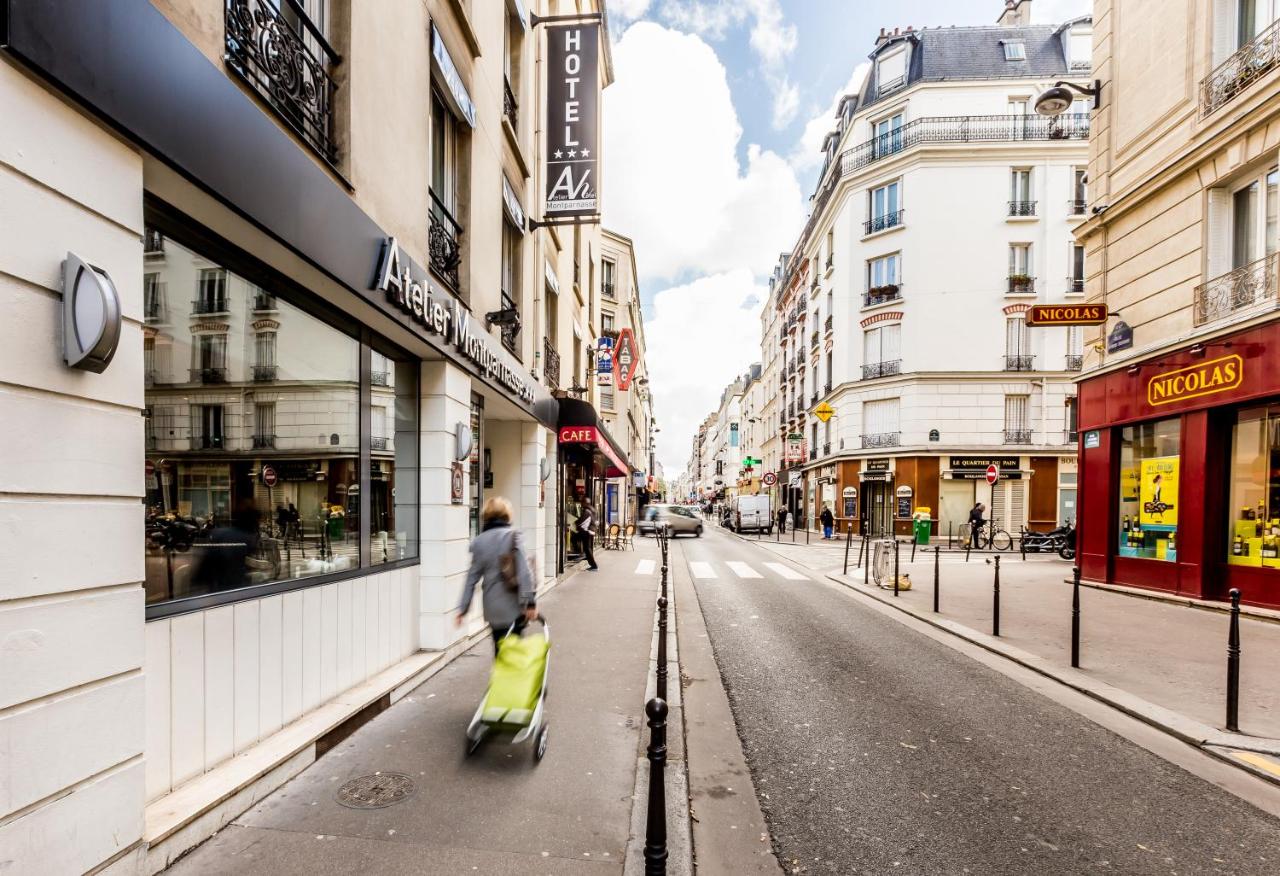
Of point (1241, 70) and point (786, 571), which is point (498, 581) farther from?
point (1241, 70)

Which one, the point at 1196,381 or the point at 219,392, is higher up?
the point at 1196,381

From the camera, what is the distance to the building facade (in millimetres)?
27078

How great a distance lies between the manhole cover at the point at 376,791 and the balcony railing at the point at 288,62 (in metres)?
4.28

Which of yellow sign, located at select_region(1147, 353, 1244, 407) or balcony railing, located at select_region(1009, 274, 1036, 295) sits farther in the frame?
balcony railing, located at select_region(1009, 274, 1036, 295)

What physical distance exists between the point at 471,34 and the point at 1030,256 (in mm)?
28592

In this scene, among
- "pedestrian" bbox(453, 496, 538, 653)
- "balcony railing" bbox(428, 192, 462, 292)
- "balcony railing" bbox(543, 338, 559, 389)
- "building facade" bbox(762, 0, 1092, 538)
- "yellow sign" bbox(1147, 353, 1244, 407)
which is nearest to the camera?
"pedestrian" bbox(453, 496, 538, 653)

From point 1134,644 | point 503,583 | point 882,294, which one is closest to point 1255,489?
point 1134,644

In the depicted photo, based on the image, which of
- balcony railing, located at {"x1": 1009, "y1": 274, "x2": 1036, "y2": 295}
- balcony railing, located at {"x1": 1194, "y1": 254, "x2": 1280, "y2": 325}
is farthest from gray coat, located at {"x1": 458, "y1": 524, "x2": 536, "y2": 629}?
balcony railing, located at {"x1": 1009, "y1": 274, "x2": 1036, "y2": 295}

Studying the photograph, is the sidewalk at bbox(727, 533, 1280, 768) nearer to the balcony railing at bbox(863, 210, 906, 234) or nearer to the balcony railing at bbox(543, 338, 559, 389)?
the balcony railing at bbox(543, 338, 559, 389)

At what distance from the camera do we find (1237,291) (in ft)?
31.1

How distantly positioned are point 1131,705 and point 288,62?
8.39 metres

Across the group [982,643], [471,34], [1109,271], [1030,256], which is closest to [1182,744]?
[982,643]

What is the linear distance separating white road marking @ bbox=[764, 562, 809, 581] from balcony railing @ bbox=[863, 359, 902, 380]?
15.3 meters

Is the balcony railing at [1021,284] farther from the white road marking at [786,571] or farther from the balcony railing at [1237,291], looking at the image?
the balcony railing at [1237,291]
